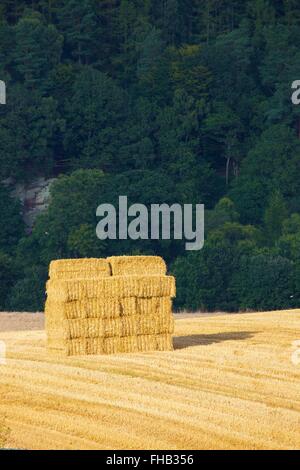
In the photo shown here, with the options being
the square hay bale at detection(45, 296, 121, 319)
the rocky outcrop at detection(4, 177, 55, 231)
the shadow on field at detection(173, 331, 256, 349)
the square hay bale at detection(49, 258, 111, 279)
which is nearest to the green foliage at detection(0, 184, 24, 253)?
the rocky outcrop at detection(4, 177, 55, 231)

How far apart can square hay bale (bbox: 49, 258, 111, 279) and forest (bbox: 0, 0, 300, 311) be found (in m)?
83.4

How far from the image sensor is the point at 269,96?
18712 cm

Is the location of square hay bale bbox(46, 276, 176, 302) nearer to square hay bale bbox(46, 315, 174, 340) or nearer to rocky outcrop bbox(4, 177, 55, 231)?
square hay bale bbox(46, 315, 174, 340)

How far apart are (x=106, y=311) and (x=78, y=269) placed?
114cm

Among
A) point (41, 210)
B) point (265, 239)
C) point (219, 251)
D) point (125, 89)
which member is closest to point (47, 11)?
point (125, 89)

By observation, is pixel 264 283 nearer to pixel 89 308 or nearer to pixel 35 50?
pixel 35 50

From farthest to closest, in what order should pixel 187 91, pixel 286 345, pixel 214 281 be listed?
pixel 187 91 → pixel 214 281 → pixel 286 345

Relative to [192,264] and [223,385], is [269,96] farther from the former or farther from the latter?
[223,385]

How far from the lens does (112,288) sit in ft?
86.6

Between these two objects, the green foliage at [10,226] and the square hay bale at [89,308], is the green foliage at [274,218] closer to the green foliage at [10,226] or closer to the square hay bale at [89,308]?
the green foliage at [10,226]

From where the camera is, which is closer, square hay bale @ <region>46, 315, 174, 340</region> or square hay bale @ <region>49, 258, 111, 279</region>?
square hay bale @ <region>46, 315, 174, 340</region>

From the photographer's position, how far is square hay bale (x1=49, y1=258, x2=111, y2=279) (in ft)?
89.0

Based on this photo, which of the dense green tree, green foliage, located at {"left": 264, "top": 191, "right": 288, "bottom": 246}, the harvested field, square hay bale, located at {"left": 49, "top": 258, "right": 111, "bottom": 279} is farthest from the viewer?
the dense green tree
